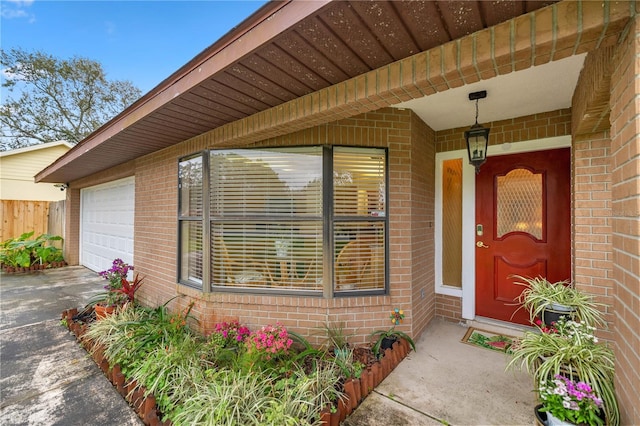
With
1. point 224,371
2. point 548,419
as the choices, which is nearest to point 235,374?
point 224,371

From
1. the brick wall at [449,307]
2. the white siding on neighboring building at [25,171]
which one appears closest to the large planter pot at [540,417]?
the brick wall at [449,307]

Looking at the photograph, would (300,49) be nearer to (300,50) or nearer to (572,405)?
(300,50)

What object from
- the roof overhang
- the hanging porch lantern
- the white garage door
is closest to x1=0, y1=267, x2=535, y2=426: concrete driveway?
the hanging porch lantern

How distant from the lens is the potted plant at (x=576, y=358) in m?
1.59

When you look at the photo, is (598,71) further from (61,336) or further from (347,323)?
(61,336)

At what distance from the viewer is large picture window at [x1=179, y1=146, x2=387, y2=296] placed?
10.2ft

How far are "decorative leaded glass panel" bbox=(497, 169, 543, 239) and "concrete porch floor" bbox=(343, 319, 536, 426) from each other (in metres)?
1.47

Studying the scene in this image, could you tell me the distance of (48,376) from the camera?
2730 mm

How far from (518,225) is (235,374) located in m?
3.48

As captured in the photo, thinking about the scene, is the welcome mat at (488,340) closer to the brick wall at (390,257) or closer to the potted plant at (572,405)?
the brick wall at (390,257)

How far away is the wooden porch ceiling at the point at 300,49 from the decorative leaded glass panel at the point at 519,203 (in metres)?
2.53

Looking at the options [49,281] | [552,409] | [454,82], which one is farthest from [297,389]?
[49,281]

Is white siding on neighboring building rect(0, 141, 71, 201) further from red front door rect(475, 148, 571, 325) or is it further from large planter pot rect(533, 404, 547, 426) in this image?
large planter pot rect(533, 404, 547, 426)

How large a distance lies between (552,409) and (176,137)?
13.9 ft
